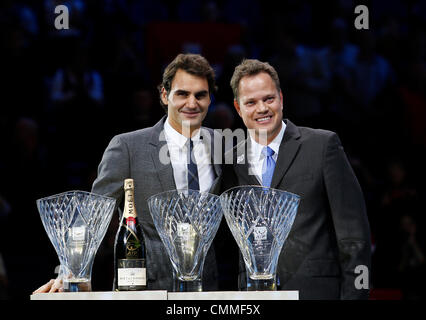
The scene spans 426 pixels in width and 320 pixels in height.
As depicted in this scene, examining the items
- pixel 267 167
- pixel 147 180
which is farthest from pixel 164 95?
pixel 267 167

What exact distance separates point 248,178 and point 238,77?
34 cm

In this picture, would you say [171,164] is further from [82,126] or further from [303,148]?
[82,126]

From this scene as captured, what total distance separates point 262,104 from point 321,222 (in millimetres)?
409

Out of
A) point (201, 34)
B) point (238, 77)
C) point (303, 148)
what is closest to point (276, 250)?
point (303, 148)

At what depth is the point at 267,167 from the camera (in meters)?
2.01

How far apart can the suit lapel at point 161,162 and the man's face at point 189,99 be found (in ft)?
0.28

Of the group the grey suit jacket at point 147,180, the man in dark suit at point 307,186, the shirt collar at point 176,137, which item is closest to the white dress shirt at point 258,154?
the man in dark suit at point 307,186

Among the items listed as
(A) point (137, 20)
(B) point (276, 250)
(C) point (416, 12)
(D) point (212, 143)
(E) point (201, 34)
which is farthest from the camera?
(C) point (416, 12)

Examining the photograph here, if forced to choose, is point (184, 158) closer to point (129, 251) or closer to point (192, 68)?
point (192, 68)

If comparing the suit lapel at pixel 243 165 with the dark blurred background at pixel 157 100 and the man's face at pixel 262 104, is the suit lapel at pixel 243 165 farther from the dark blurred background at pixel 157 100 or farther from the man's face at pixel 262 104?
the dark blurred background at pixel 157 100

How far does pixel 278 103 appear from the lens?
6.85 feet

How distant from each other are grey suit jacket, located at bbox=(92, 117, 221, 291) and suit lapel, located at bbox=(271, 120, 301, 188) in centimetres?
19

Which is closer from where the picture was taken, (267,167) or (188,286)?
(188,286)

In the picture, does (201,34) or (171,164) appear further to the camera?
(201,34)
